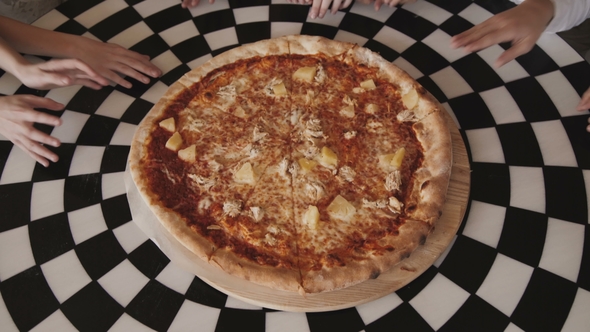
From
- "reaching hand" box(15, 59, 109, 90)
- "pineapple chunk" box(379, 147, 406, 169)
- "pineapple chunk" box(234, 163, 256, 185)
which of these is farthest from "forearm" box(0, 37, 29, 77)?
"pineapple chunk" box(379, 147, 406, 169)

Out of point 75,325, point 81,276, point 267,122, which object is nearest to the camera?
point 75,325

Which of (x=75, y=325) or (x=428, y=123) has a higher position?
(x=428, y=123)

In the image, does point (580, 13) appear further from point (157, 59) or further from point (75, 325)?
point (75, 325)

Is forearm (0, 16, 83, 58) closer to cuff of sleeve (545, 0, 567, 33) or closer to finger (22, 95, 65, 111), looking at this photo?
finger (22, 95, 65, 111)

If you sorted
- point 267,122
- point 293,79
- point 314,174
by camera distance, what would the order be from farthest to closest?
point 293,79 → point 267,122 → point 314,174

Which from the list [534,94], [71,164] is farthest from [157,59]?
[534,94]

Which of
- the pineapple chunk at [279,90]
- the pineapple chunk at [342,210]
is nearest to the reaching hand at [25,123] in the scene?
the pineapple chunk at [279,90]

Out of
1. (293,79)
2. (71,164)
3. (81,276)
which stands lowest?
(81,276)
